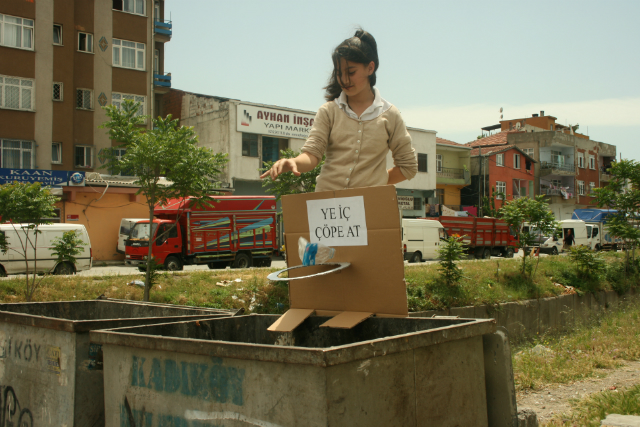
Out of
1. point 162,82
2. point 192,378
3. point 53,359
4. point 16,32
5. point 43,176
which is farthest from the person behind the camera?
point 162,82

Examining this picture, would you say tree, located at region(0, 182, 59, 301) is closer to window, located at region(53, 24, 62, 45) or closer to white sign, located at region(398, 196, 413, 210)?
window, located at region(53, 24, 62, 45)

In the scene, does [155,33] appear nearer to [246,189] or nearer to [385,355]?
[246,189]

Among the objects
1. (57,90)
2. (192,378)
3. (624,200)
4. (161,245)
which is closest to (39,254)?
(161,245)

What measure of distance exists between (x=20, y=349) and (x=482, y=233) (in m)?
30.8

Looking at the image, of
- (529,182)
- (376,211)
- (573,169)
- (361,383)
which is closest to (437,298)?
(376,211)

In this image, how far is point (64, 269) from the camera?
14.8 meters

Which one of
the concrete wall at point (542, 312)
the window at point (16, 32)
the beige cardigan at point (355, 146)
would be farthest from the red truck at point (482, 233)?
the beige cardigan at point (355, 146)

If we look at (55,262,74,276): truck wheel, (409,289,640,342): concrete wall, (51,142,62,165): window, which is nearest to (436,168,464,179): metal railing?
(51,142,62,165): window

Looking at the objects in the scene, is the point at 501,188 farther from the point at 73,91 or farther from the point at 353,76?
the point at 353,76

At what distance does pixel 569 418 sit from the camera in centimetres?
489

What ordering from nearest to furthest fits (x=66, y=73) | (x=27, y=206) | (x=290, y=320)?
(x=290, y=320), (x=27, y=206), (x=66, y=73)

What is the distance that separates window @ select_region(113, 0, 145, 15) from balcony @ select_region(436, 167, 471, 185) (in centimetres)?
2570

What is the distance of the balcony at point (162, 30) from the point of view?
3085 centimetres

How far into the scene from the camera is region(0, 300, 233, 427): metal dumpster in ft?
9.27
